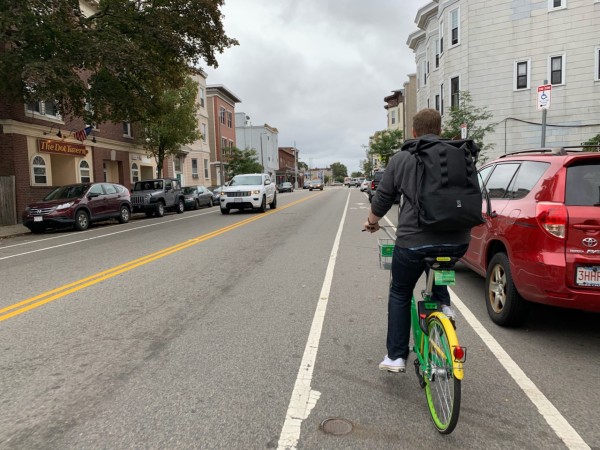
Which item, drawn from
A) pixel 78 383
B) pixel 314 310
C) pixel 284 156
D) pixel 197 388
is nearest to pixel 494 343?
pixel 314 310

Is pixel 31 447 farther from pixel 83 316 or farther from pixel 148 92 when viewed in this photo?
pixel 148 92

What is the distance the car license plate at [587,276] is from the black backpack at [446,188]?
159cm

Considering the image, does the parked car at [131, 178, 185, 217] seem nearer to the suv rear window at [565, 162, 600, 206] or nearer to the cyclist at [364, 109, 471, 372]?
the cyclist at [364, 109, 471, 372]

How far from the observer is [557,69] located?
2392cm

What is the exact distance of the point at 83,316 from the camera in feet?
17.4

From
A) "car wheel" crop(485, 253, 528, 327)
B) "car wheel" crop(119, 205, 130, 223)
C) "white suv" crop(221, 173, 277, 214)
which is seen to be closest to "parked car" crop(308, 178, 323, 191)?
"white suv" crop(221, 173, 277, 214)

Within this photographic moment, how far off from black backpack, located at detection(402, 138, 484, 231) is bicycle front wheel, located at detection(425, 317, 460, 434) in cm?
66

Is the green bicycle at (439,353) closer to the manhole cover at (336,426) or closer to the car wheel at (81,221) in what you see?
the manhole cover at (336,426)

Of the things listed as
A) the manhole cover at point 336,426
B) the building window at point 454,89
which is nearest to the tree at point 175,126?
the building window at point 454,89

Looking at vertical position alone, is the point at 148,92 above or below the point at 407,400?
above

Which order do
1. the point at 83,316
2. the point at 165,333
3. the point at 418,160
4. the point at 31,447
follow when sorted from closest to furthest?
the point at 31,447, the point at 418,160, the point at 165,333, the point at 83,316

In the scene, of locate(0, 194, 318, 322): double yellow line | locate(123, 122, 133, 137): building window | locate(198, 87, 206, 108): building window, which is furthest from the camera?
locate(198, 87, 206, 108): building window

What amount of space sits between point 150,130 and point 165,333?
79.2ft

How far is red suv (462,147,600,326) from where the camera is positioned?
3887 millimetres
